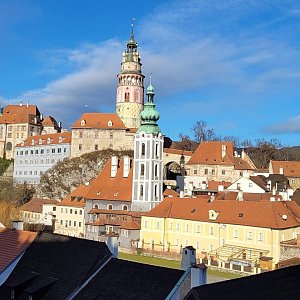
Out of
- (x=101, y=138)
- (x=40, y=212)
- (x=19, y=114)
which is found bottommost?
(x=40, y=212)

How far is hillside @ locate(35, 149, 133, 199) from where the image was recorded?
68.7 meters

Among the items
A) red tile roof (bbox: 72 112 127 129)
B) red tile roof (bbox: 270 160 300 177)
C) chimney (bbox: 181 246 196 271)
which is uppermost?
red tile roof (bbox: 72 112 127 129)

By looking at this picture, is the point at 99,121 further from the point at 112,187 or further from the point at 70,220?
the point at 112,187

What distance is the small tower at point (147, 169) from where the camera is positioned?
48125 mm

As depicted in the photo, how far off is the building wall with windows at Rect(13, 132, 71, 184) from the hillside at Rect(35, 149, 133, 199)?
3735mm

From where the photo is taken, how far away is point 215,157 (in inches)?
2559

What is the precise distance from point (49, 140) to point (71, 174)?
10113mm

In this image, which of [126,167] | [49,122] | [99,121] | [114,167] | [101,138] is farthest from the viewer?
[49,122]

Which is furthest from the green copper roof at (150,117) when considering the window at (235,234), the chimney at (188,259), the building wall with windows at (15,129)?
the building wall with windows at (15,129)

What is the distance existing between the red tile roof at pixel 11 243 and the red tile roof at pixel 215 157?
49514mm

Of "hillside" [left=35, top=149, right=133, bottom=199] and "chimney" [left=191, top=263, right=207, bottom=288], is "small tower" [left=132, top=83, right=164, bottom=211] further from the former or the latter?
"chimney" [left=191, top=263, right=207, bottom=288]

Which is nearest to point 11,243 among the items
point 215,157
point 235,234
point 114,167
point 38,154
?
point 235,234

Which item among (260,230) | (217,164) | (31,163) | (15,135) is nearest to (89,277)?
(260,230)

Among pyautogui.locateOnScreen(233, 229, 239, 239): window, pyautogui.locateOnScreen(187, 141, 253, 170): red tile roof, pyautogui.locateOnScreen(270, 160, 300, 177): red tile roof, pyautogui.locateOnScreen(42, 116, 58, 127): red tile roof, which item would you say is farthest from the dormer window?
pyautogui.locateOnScreen(42, 116, 58, 127): red tile roof
